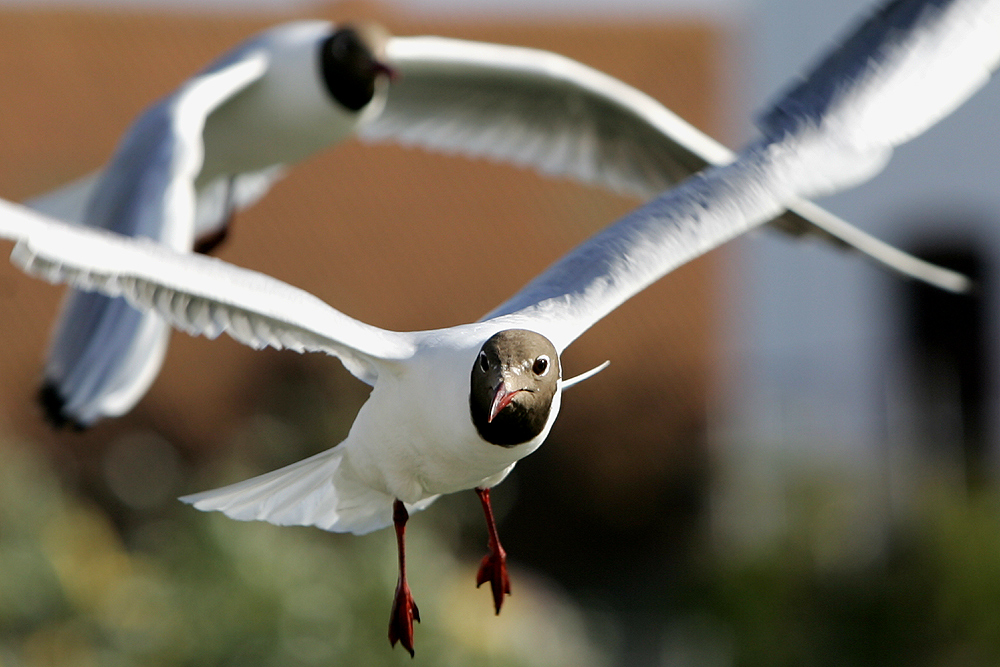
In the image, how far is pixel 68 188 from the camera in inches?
156

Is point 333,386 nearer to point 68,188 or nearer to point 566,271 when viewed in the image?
point 68,188

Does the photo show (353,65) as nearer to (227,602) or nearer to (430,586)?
(227,602)

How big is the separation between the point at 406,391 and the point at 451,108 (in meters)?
2.10

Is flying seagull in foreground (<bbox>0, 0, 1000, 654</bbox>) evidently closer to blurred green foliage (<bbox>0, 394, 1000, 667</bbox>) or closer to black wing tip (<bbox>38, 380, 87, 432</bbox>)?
black wing tip (<bbox>38, 380, 87, 432</bbox>)

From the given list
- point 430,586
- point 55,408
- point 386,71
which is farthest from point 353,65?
point 430,586

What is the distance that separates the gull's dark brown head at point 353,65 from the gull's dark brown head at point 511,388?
1.81 meters

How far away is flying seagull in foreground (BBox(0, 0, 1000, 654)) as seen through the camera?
1.95 metres

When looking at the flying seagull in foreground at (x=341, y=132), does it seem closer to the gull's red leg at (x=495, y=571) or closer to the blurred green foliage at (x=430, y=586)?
the gull's red leg at (x=495, y=571)

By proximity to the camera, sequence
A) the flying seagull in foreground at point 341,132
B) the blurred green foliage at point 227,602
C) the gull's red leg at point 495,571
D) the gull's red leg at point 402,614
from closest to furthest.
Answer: the gull's red leg at point 402,614 → the gull's red leg at point 495,571 → the flying seagull in foreground at point 341,132 → the blurred green foliage at point 227,602

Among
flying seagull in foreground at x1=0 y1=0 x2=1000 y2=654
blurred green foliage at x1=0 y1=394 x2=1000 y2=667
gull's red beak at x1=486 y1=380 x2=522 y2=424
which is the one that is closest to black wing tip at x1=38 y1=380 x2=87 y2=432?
flying seagull in foreground at x1=0 y1=0 x2=1000 y2=654

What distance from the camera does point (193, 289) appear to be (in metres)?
1.98

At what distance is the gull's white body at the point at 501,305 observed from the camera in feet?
6.54

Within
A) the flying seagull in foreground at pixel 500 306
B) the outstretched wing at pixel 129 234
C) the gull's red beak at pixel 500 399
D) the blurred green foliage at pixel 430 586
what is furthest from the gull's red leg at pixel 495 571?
the blurred green foliage at pixel 430 586

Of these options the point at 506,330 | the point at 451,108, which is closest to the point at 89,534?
the point at 451,108
